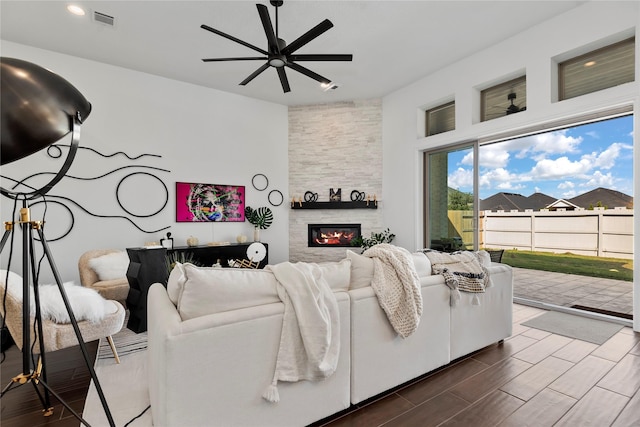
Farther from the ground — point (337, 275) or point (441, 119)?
point (441, 119)

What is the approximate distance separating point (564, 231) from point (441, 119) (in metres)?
3.45

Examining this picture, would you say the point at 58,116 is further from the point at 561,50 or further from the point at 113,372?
the point at 561,50

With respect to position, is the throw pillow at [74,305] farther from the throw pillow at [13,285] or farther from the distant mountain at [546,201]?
the distant mountain at [546,201]

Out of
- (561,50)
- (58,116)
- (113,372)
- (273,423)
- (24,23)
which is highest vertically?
(24,23)

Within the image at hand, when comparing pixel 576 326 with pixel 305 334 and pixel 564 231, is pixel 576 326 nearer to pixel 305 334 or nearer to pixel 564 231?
pixel 305 334

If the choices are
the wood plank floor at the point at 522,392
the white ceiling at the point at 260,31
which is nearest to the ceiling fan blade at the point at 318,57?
the white ceiling at the point at 260,31

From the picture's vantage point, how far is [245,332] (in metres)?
1.38

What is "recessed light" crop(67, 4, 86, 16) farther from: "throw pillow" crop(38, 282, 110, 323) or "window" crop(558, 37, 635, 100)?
"window" crop(558, 37, 635, 100)

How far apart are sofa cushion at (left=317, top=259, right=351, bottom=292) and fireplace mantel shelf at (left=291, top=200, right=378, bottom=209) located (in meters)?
3.87

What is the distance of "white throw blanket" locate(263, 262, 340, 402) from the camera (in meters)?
1.44

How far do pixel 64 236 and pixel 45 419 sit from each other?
3085mm

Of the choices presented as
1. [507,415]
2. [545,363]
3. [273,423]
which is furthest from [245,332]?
[545,363]

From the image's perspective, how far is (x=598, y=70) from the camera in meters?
3.34

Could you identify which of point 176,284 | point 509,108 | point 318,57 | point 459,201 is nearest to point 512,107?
point 509,108
